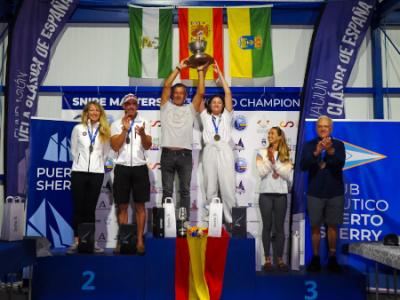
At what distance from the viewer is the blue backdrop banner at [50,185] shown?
4.71m

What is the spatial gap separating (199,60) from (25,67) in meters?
2.37

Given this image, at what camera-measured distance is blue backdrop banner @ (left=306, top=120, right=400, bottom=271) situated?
4.62 m

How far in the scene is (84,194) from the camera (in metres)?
4.21

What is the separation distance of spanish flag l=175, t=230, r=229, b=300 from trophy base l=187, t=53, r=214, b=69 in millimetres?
2132

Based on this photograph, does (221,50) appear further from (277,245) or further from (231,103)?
(277,245)

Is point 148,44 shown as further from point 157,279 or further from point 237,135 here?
point 157,279

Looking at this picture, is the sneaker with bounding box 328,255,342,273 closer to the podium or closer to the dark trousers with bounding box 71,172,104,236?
the podium

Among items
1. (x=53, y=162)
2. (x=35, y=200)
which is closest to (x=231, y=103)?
(x=53, y=162)

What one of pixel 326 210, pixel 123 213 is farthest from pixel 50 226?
pixel 326 210

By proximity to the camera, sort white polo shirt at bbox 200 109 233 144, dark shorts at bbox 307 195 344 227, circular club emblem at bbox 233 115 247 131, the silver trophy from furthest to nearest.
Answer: circular club emblem at bbox 233 115 247 131 < white polo shirt at bbox 200 109 233 144 < dark shorts at bbox 307 195 344 227 < the silver trophy

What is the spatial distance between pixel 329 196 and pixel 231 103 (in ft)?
5.34

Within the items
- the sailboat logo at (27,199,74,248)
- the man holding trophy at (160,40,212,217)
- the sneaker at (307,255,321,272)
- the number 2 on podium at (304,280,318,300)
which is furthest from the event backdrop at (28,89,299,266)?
the number 2 on podium at (304,280,318,300)

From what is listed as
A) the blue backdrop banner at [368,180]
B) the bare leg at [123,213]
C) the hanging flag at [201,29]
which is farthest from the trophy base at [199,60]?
the bare leg at [123,213]

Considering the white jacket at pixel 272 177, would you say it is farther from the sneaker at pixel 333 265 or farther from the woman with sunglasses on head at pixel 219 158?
the sneaker at pixel 333 265
